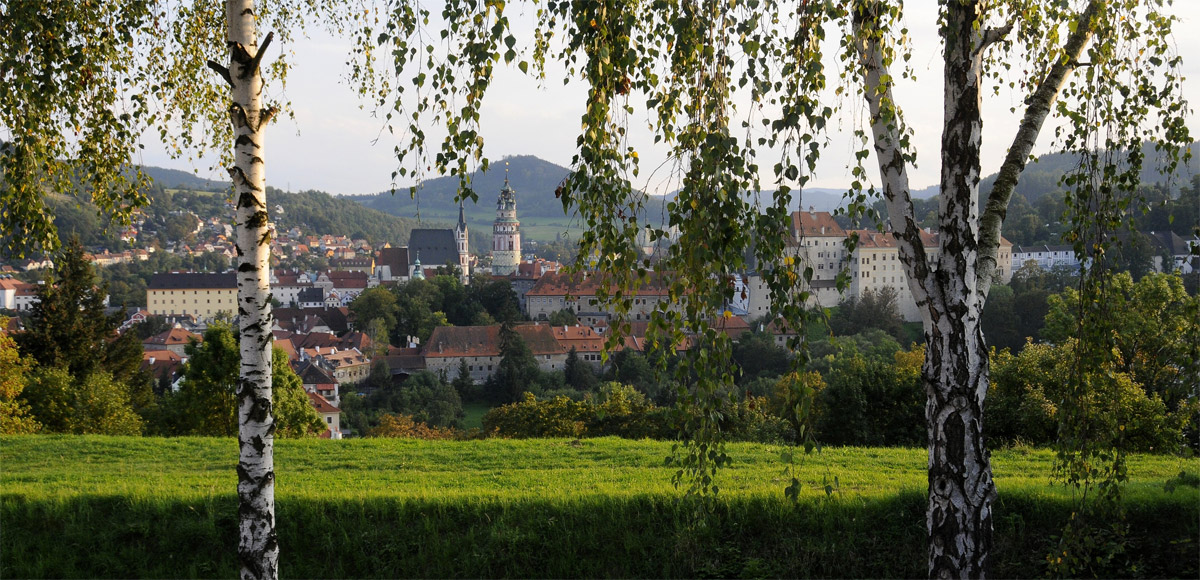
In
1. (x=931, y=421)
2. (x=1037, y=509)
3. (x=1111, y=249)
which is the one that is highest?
(x=1111, y=249)

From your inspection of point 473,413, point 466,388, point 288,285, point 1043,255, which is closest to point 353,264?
point 288,285

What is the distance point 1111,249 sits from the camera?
3.77 meters

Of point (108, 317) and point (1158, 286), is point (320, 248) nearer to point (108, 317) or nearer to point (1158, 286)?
point (108, 317)

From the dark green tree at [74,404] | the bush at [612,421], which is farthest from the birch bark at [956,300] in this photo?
the dark green tree at [74,404]

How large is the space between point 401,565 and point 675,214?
4.45 metres

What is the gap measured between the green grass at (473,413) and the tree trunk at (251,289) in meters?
39.0

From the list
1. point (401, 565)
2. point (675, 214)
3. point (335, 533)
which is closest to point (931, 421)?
point (675, 214)

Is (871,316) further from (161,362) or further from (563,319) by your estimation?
(161,362)

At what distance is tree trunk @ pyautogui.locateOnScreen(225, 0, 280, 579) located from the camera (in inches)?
137

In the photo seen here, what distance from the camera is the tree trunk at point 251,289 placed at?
348 centimetres

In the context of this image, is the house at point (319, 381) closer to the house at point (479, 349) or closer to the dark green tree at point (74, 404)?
the house at point (479, 349)

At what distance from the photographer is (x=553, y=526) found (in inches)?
242

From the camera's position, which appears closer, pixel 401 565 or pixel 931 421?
pixel 931 421

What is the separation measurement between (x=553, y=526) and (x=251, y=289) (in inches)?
134
